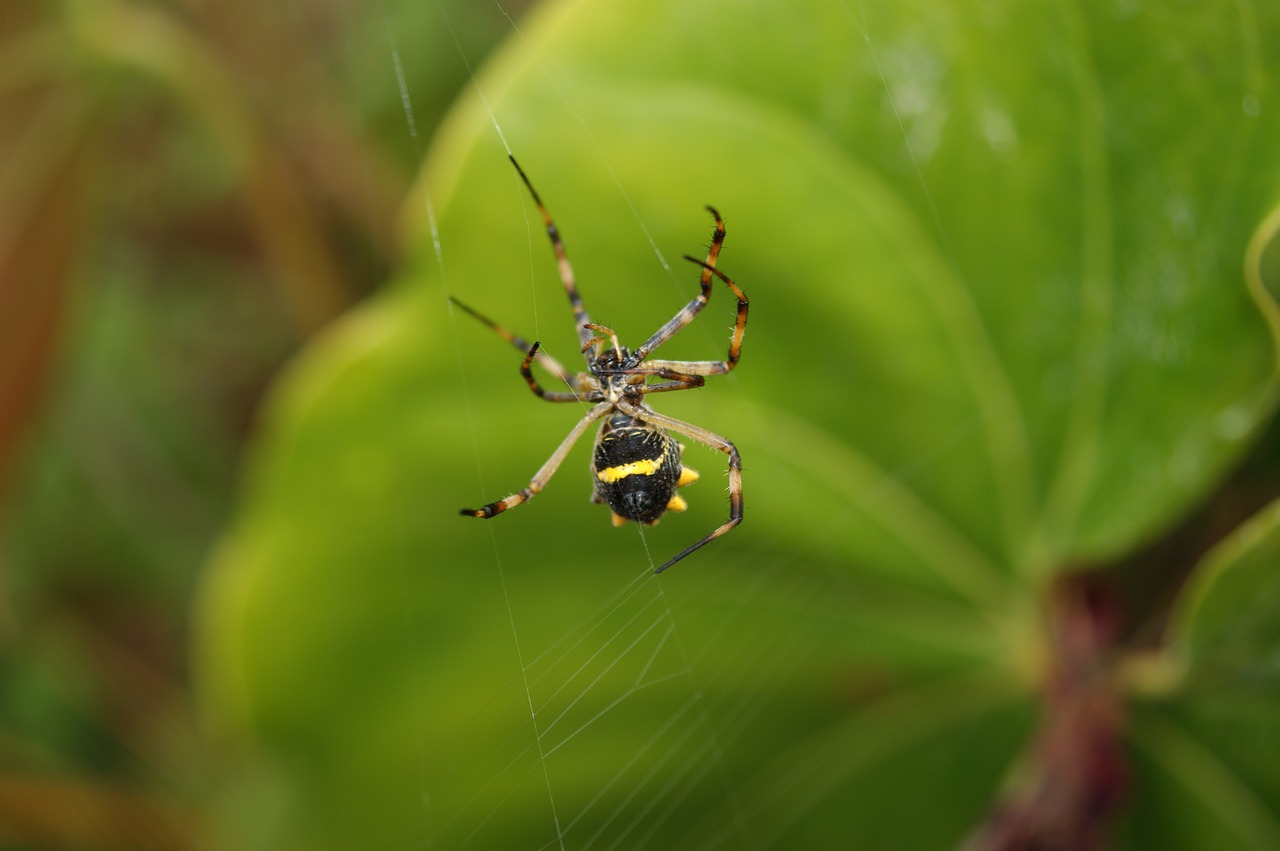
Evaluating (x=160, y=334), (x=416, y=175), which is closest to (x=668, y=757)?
(x=416, y=175)

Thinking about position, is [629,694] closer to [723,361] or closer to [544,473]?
[544,473]

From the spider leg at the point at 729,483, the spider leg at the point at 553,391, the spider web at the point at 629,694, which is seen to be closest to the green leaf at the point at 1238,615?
the spider web at the point at 629,694

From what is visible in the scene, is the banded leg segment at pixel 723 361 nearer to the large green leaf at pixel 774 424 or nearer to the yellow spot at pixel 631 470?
the large green leaf at pixel 774 424

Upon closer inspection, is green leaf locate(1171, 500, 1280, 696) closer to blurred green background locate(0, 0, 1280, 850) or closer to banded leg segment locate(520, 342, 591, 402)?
blurred green background locate(0, 0, 1280, 850)

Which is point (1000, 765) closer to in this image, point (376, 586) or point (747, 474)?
point (747, 474)

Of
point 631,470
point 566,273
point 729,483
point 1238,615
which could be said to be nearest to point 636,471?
point 631,470

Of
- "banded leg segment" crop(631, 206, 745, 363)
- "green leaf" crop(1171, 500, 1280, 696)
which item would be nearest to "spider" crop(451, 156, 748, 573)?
"banded leg segment" crop(631, 206, 745, 363)
